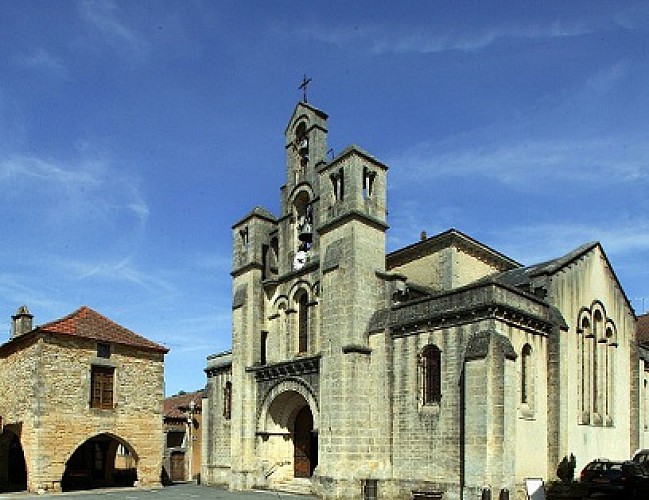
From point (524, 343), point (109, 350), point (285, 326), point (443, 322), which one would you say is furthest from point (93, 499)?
point (524, 343)

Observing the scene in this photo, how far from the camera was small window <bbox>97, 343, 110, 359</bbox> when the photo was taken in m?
28.9

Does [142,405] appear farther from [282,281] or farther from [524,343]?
[524,343]

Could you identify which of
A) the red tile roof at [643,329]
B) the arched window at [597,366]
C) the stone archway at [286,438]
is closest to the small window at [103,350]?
the stone archway at [286,438]

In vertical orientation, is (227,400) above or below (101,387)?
below

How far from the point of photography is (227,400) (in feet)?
102

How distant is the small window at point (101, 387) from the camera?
93.0 ft

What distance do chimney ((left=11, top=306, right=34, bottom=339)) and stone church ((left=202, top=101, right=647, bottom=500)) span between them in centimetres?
1122

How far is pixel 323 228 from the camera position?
24969 millimetres

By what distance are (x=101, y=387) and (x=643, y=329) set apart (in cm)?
3279

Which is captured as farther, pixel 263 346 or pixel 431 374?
pixel 263 346

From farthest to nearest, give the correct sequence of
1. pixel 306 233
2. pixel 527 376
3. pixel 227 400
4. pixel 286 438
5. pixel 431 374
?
pixel 227 400
pixel 306 233
pixel 286 438
pixel 431 374
pixel 527 376

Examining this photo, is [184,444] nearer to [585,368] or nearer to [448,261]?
[448,261]

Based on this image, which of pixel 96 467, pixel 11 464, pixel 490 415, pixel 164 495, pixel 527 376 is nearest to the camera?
pixel 490 415

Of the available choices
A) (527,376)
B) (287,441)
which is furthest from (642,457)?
(287,441)
